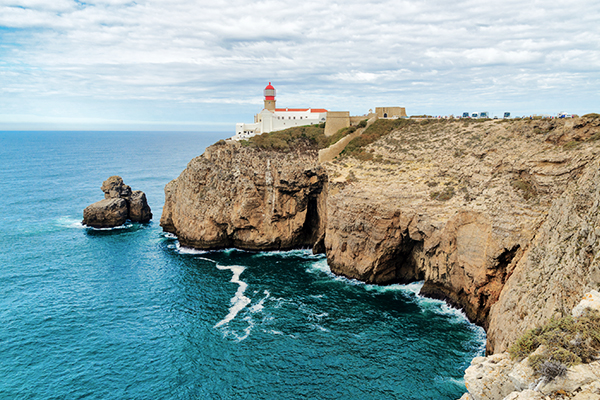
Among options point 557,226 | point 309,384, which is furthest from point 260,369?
point 557,226

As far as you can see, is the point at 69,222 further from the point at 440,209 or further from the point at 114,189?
the point at 440,209

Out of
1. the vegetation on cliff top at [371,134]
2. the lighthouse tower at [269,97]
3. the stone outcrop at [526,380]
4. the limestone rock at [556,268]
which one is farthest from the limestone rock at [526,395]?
the lighthouse tower at [269,97]

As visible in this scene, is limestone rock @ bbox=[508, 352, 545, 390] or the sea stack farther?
the sea stack

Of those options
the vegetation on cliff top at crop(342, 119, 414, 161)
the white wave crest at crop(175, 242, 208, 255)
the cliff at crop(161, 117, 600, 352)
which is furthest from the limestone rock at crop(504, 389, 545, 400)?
the white wave crest at crop(175, 242, 208, 255)

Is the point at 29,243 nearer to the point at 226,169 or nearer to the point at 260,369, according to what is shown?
the point at 226,169

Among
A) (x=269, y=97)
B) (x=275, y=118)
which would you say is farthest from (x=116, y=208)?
(x=269, y=97)

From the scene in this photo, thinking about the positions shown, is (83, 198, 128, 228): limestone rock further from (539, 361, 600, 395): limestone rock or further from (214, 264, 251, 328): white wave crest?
(539, 361, 600, 395): limestone rock
